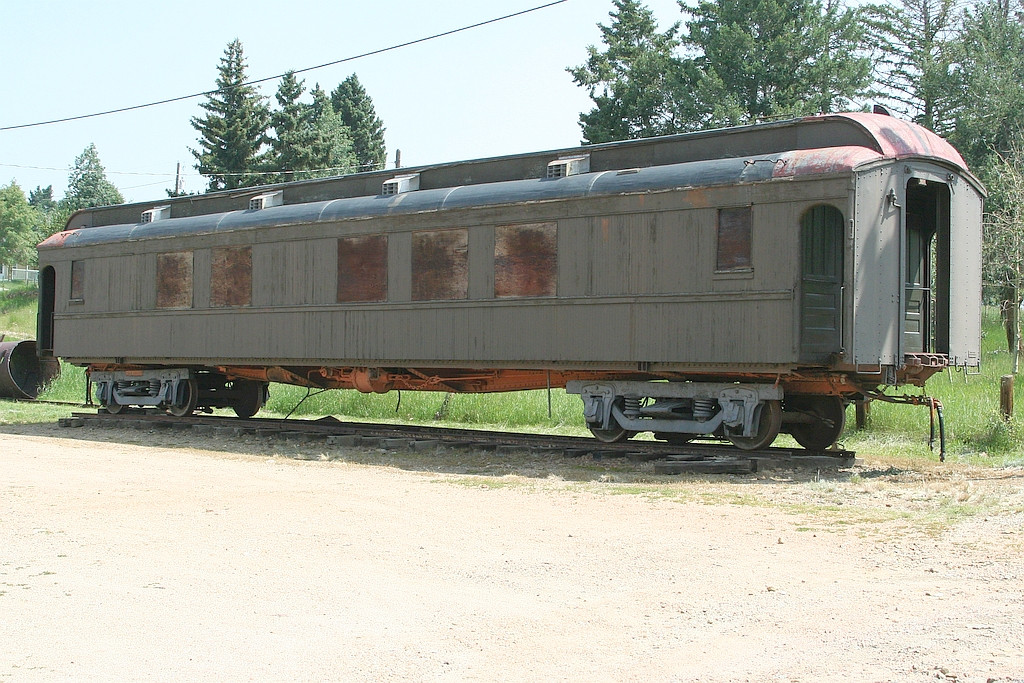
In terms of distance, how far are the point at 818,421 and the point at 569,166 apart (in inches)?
169

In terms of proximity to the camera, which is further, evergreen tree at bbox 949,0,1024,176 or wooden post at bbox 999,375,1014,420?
evergreen tree at bbox 949,0,1024,176

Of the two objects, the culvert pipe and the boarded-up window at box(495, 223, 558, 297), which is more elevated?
the boarded-up window at box(495, 223, 558, 297)

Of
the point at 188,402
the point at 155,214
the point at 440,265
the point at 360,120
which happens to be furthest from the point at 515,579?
the point at 360,120

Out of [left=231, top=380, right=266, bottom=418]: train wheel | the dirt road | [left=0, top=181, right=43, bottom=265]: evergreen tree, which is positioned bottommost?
the dirt road

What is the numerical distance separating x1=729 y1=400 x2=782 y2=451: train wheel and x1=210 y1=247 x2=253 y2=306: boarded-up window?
798 cm

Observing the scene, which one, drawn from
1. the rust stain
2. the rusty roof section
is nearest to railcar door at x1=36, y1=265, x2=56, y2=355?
the rust stain

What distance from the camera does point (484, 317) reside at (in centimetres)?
1383

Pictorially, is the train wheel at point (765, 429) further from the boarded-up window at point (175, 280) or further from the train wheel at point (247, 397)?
the train wheel at point (247, 397)

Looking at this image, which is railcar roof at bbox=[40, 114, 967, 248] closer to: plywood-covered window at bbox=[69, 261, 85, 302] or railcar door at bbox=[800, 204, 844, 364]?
railcar door at bbox=[800, 204, 844, 364]

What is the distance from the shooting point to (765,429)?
12164 millimetres

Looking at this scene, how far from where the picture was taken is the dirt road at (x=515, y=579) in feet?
16.9

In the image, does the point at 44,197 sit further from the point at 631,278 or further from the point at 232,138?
the point at 631,278

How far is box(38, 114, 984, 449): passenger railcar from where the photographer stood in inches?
449

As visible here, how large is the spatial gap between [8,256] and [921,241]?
8574 centimetres
